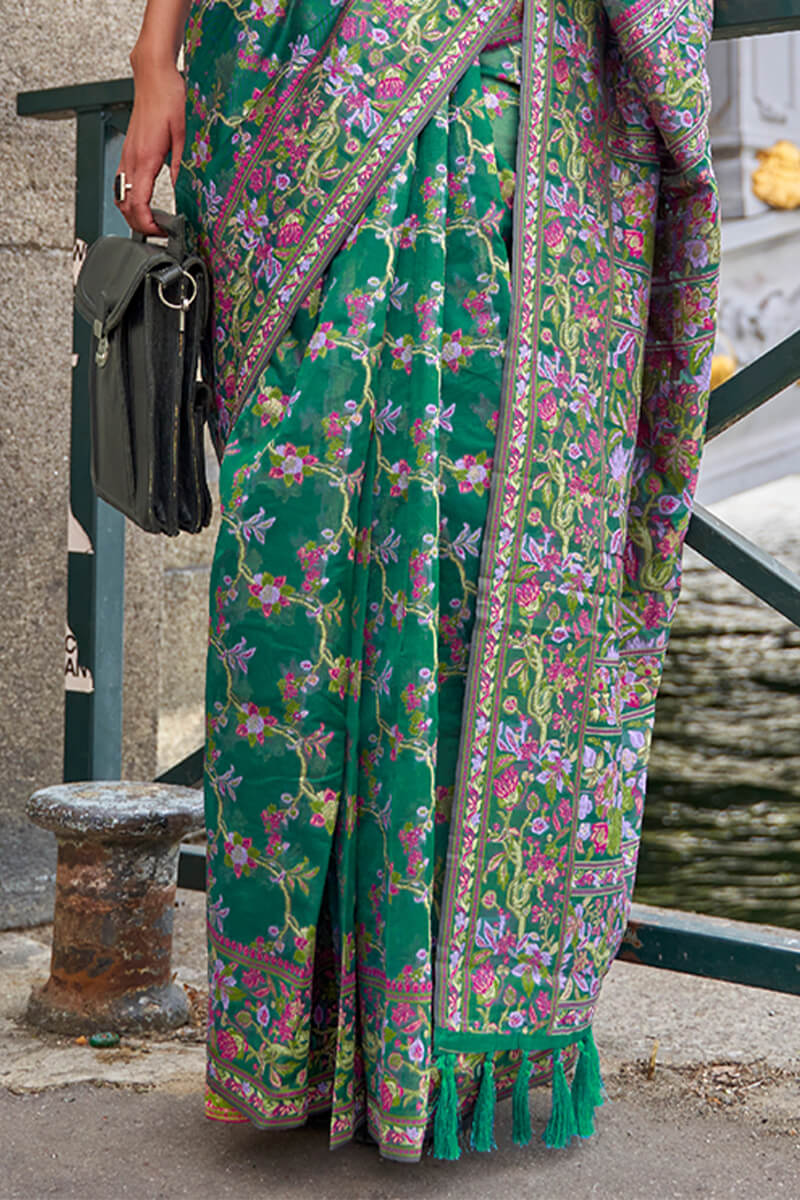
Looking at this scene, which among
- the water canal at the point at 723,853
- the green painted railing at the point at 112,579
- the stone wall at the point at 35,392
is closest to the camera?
the green painted railing at the point at 112,579

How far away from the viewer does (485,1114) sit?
1.61 meters

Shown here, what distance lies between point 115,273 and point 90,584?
729 mm

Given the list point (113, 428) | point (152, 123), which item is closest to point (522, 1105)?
point (113, 428)

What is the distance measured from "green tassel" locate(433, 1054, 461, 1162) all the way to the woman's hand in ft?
3.31

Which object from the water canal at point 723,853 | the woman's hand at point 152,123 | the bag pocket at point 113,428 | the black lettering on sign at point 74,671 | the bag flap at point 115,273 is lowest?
the water canal at point 723,853

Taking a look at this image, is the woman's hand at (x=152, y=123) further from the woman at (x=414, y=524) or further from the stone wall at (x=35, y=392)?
the stone wall at (x=35, y=392)

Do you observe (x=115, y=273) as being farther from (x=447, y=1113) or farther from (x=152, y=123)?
(x=447, y=1113)

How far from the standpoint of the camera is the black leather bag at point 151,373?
1.69 m

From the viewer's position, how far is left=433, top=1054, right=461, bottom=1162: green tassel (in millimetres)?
1562

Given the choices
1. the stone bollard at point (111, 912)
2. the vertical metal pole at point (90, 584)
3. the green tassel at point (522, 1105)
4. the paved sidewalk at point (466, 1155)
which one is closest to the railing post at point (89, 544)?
the vertical metal pole at point (90, 584)

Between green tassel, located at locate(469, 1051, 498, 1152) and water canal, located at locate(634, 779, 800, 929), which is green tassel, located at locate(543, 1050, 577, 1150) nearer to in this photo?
green tassel, located at locate(469, 1051, 498, 1152)

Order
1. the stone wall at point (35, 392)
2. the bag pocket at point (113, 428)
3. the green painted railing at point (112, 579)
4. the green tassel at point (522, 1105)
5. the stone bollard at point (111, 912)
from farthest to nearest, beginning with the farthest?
the stone wall at point (35, 392), the stone bollard at point (111, 912), the green painted railing at point (112, 579), the bag pocket at point (113, 428), the green tassel at point (522, 1105)

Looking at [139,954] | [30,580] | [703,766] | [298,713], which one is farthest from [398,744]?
[703,766]

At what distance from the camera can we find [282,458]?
1.54 metres
